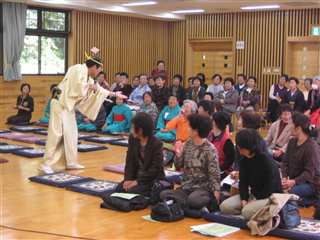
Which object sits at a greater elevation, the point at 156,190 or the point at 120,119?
the point at 120,119

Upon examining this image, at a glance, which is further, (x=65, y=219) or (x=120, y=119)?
(x=120, y=119)

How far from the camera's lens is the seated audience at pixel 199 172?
487 centimetres

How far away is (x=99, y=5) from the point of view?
42.5ft

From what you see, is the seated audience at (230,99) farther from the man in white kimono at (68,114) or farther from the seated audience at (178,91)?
the man in white kimono at (68,114)

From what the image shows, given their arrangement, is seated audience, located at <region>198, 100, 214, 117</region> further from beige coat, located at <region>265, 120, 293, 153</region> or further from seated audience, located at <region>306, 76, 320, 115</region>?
seated audience, located at <region>306, 76, 320, 115</region>

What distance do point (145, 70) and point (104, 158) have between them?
7.95 m

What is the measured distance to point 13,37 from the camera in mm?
12344

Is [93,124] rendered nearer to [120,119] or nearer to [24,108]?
[120,119]

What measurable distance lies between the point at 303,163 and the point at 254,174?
1063mm

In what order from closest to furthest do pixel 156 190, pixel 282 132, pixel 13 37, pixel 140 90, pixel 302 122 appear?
pixel 156 190 < pixel 302 122 < pixel 282 132 < pixel 140 90 < pixel 13 37

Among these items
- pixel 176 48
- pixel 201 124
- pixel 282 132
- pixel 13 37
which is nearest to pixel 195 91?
pixel 13 37

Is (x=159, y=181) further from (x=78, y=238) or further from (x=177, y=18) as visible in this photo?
(x=177, y=18)

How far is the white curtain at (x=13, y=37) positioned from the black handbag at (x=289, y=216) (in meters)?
9.36

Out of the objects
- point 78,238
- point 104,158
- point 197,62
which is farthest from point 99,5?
point 78,238
